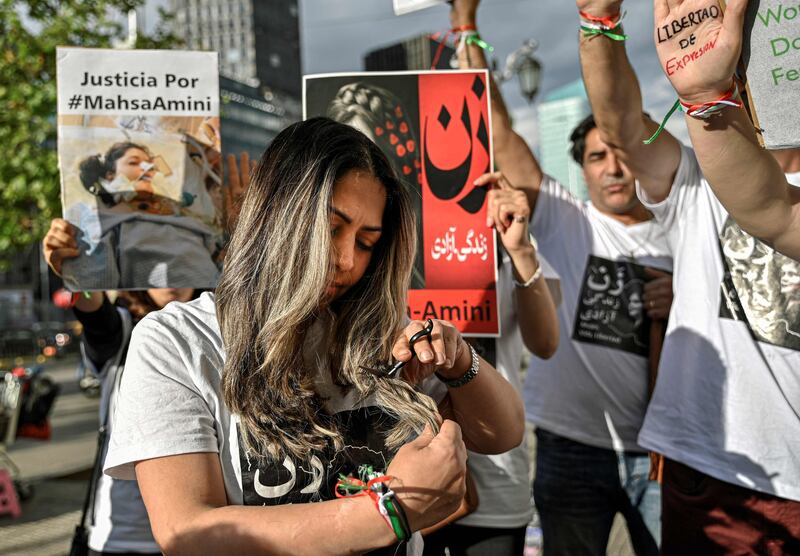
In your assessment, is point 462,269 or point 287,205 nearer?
point 287,205

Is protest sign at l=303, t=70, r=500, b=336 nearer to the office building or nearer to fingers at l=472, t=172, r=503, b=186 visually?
fingers at l=472, t=172, r=503, b=186

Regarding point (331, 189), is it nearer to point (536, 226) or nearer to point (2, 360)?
point (536, 226)

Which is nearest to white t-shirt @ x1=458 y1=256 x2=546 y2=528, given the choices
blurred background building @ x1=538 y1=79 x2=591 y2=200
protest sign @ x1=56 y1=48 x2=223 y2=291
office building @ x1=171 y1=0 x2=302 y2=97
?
protest sign @ x1=56 y1=48 x2=223 y2=291

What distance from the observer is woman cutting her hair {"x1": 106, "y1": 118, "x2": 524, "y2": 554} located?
4.04 ft

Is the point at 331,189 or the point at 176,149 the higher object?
the point at 176,149

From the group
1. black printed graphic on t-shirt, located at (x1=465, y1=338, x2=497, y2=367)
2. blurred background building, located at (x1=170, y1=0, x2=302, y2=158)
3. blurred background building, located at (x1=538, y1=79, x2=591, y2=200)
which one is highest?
blurred background building, located at (x1=170, y1=0, x2=302, y2=158)

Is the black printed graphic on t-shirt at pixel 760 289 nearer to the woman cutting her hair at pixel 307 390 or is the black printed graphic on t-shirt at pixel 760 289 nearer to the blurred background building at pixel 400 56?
the woman cutting her hair at pixel 307 390

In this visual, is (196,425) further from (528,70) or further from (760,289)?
(528,70)

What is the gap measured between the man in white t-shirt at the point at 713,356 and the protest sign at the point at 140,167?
1.33 m

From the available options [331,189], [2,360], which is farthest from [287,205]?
[2,360]

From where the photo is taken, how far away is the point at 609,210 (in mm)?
2918

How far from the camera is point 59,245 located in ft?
7.48

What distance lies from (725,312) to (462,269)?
0.83 metres

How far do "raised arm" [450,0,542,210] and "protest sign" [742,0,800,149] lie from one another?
1.29 m
